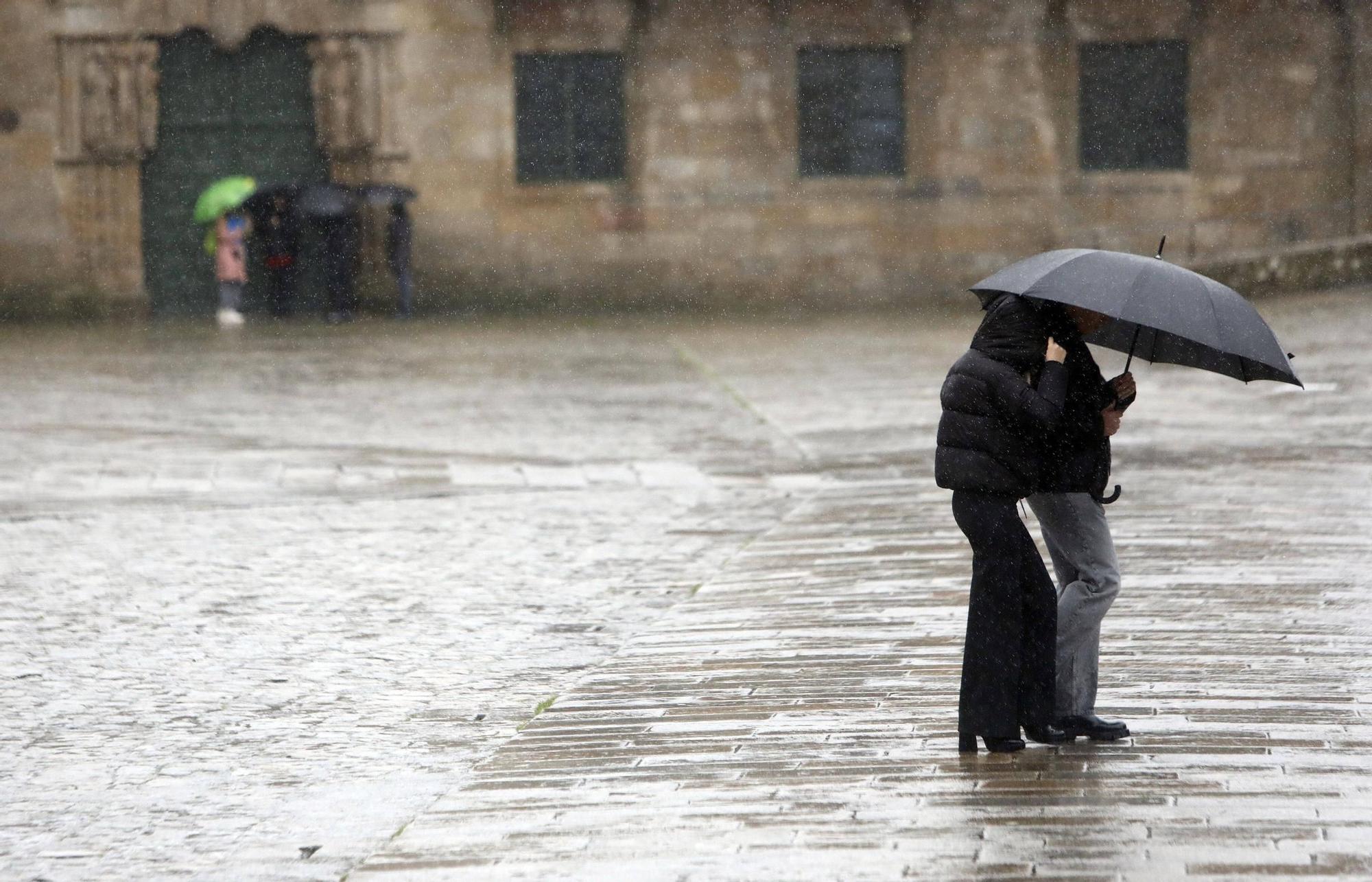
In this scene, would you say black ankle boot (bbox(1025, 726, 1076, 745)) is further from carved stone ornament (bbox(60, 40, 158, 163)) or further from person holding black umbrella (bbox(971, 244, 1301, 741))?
carved stone ornament (bbox(60, 40, 158, 163))

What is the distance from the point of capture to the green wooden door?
25.5m

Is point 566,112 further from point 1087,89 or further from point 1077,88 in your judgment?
point 1087,89

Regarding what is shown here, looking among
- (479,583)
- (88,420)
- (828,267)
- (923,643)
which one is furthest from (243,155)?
(923,643)

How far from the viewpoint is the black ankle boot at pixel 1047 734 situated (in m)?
5.33

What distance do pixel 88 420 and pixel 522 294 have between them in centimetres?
1175

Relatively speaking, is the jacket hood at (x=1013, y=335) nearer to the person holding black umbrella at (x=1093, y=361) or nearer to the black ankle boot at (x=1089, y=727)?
the person holding black umbrella at (x=1093, y=361)

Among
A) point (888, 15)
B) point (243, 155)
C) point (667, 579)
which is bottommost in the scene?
point (667, 579)

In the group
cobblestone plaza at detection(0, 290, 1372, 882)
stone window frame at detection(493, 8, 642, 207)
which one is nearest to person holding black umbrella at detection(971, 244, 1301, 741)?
cobblestone plaza at detection(0, 290, 1372, 882)

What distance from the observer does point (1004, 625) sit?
5246 mm

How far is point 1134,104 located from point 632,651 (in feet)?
68.1

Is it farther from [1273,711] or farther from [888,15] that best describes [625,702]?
[888,15]

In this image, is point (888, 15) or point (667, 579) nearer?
point (667, 579)

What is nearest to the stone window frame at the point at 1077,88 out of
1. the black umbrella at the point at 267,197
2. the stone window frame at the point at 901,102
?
the stone window frame at the point at 901,102

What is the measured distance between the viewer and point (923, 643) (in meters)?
6.79
